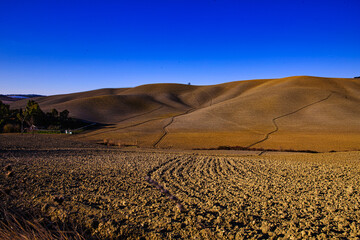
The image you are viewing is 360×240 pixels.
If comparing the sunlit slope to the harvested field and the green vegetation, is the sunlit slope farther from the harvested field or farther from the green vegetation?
the harvested field

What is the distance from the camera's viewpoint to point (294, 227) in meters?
4.95

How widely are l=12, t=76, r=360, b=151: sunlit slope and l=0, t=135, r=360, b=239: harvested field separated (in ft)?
48.1

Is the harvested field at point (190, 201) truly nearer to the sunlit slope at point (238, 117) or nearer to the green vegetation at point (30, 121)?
the sunlit slope at point (238, 117)

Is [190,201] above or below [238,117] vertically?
below

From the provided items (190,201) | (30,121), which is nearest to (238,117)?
(30,121)

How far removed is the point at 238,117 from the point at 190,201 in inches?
1661

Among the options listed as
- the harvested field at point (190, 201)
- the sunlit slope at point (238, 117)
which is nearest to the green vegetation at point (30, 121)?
the sunlit slope at point (238, 117)

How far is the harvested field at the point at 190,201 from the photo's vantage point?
16.3ft

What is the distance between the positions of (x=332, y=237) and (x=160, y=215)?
305cm

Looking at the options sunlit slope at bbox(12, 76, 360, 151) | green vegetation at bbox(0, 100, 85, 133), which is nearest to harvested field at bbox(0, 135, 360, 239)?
sunlit slope at bbox(12, 76, 360, 151)

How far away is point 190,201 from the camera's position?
21.7 feet

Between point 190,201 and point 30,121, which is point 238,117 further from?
point 190,201

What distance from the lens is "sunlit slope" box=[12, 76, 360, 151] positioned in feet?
91.7

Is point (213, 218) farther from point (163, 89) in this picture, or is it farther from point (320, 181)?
point (163, 89)
